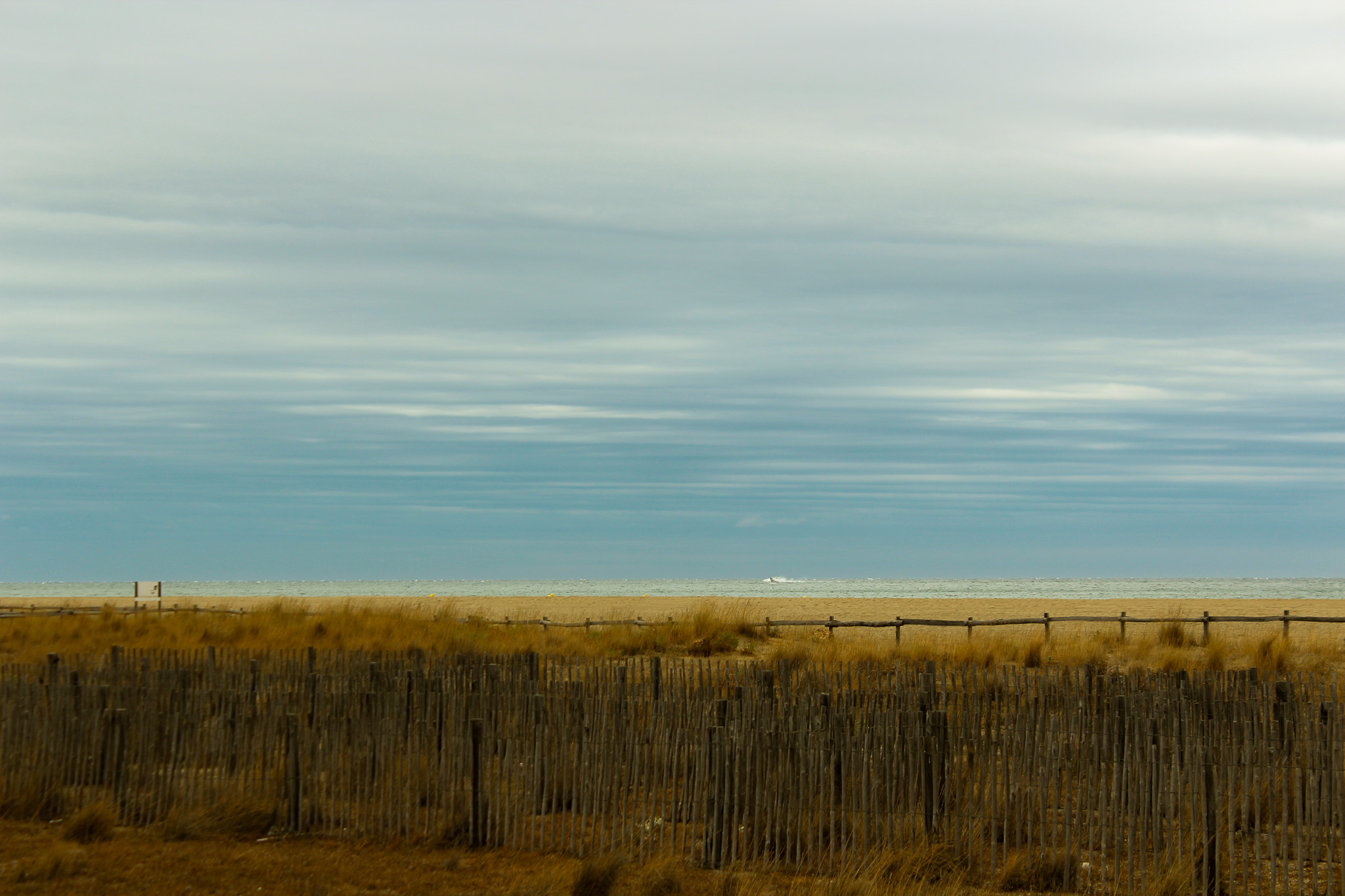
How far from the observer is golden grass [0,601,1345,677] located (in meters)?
16.5

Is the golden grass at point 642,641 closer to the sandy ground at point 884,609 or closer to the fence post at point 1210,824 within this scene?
the sandy ground at point 884,609

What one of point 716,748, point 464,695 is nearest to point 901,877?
point 716,748

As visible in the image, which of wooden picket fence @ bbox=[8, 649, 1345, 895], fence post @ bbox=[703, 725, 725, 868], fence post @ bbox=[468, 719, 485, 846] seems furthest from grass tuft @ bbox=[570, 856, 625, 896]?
fence post @ bbox=[468, 719, 485, 846]

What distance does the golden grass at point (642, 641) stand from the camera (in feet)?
54.1

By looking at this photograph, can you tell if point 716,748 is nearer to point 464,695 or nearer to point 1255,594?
point 464,695

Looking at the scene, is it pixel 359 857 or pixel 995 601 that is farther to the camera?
pixel 995 601

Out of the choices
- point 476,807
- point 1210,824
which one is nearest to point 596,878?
point 476,807

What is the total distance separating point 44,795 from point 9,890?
2.54 m

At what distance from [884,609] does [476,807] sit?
122 ft

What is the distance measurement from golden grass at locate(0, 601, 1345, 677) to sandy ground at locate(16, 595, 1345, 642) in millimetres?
4533

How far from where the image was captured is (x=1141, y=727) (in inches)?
294

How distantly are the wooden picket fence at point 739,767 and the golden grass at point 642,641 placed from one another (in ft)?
19.0

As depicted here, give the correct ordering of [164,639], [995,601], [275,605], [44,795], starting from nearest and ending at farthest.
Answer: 1. [44,795]
2. [164,639]
3. [275,605]
4. [995,601]

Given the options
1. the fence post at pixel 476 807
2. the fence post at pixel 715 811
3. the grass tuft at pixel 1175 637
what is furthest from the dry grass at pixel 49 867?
the grass tuft at pixel 1175 637
